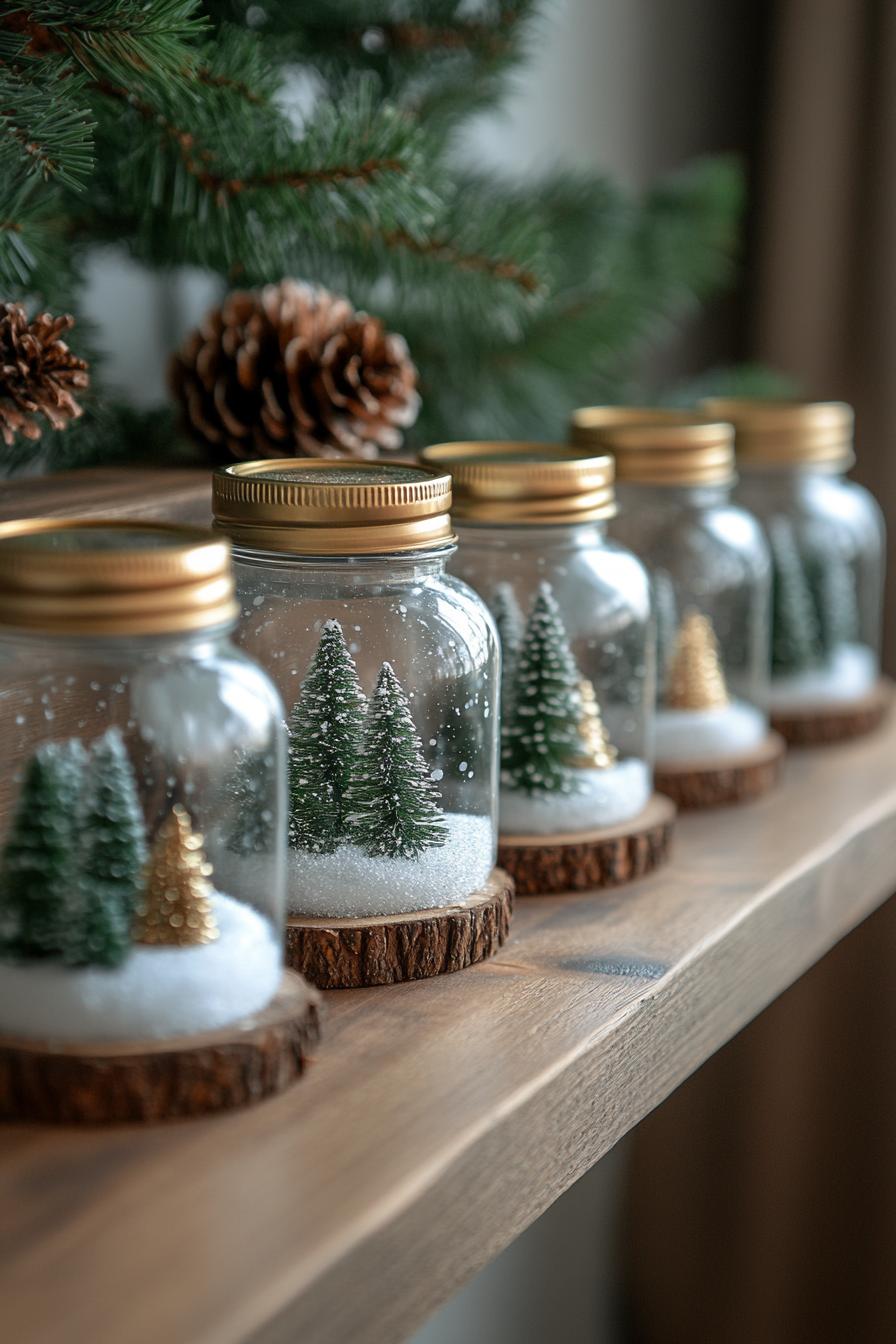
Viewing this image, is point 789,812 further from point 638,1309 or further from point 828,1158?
point 638,1309

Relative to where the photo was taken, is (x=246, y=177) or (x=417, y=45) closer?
(x=246, y=177)

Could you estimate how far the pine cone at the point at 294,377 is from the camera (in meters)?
0.81

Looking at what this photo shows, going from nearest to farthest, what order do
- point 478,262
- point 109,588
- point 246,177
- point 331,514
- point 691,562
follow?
1. point 109,588
2. point 331,514
3. point 246,177
4. point 478,262
5. point 691,562

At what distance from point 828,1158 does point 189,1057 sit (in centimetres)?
108

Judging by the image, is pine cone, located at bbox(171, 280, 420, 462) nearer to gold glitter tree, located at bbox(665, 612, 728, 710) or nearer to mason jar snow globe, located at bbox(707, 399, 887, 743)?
gold glitter tree, located at bbox(665, 612, 728, 710)

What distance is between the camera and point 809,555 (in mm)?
1113

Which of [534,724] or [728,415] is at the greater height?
[728,415]

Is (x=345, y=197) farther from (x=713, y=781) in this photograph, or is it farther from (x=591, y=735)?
(x=713, y=781)

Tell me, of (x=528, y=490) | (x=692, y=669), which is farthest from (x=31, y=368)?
(x=692, y=669)

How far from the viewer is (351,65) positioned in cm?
94

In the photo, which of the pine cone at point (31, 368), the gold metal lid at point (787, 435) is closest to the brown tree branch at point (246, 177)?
the pine cone at point (31, 368)

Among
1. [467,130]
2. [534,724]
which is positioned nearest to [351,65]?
[467,130]

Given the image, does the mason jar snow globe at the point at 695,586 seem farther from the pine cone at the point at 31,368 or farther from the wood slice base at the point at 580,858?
the pine cone at the point at 31,368

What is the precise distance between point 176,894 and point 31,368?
9.7 inches
